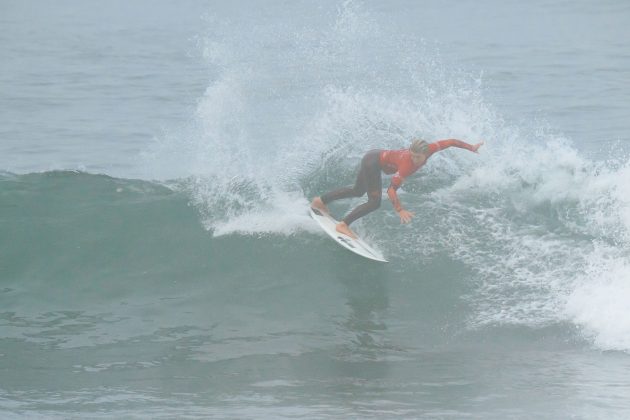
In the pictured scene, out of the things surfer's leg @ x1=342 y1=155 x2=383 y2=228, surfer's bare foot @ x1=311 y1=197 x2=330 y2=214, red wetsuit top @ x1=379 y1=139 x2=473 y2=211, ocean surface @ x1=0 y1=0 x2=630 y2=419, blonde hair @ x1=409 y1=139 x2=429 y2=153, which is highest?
blonde hair @ x1=409 y1=139 x2=429 y2=153

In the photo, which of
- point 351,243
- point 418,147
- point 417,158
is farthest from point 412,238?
point 418,147

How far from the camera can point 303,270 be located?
11461 millimetres

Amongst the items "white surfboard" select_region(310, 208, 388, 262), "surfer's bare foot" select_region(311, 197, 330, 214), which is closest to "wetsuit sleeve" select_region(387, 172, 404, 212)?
"white surfboard" select_region(310, 208, 388, 262)

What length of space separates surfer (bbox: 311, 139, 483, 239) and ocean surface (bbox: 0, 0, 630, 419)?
584 mm

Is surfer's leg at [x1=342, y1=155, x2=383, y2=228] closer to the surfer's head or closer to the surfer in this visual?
the surfer

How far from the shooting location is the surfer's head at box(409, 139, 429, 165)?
1059 centimetres

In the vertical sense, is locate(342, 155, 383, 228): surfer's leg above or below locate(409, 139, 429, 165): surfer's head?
below

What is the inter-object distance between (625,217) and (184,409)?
245 inches

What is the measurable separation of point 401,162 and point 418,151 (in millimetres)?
278

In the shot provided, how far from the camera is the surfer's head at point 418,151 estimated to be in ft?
34.7

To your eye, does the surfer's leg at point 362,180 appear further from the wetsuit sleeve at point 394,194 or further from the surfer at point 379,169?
the wetsuit sleeve at point 394,194

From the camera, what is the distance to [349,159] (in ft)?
44.7

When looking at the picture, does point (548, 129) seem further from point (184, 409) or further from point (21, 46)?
point (21, 46)

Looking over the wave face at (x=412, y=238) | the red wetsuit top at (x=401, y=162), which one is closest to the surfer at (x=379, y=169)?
the red wetsuit top at (x=401, y=162)
